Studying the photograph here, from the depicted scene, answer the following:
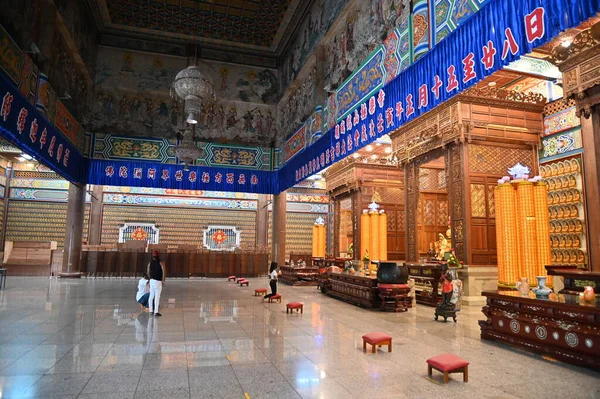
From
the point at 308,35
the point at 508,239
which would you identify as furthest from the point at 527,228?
the point at 308,35

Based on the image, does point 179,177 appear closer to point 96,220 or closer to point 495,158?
point 96,220

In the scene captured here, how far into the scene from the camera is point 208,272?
16266 mm

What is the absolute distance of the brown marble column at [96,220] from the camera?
18.0 meters

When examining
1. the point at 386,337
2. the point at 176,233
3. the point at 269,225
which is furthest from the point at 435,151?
the point at 176,233

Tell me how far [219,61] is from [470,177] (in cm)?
1170

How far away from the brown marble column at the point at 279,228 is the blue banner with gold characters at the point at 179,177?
46 cm

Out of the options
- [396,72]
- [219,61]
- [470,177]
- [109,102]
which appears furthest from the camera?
[219,61]

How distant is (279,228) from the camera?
15758 mm

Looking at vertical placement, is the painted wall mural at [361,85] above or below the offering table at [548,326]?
above

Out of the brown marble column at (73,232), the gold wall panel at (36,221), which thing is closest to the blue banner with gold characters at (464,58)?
the brown marble column at (73,232)

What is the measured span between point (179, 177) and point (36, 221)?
7581 mm

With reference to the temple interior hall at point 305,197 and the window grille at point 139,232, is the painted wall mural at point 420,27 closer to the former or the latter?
the temple interior hall at point 305,197

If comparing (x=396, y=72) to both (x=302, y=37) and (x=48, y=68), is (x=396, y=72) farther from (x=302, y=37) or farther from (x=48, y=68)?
(x=48, y=68)

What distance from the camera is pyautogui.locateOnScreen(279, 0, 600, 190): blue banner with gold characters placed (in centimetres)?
416
